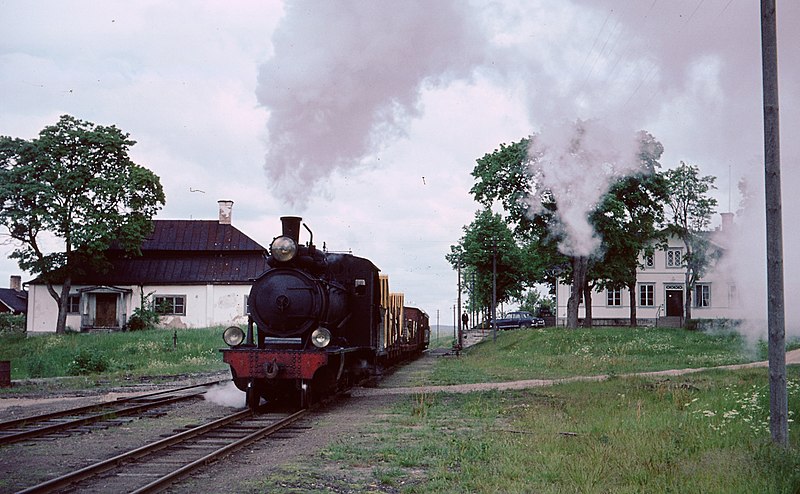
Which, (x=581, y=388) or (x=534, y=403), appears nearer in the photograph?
(x=534, y=403)

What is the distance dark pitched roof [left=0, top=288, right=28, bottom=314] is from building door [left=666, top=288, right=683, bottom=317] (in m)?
53.5

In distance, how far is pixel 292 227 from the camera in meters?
13.9

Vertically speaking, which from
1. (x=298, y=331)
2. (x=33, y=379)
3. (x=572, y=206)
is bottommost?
(x=33, y=379)

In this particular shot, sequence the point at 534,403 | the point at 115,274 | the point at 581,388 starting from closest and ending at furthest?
the point at 534,403 < the point at 581,388 < the point at 115,274

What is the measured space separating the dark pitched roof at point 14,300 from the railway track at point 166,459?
6423 cm

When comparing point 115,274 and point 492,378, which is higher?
point 115,274

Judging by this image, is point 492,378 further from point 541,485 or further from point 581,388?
point 541,485

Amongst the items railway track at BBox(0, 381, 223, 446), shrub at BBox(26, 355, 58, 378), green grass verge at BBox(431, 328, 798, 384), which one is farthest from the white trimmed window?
shrub at BBox(26, 355, 58, 378)

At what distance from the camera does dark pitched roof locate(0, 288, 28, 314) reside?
70.2 meters

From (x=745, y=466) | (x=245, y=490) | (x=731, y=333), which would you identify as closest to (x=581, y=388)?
(x=745, y=466)

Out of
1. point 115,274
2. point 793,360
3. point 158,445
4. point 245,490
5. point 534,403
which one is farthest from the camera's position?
point 115,274

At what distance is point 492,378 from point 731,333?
14.8 m

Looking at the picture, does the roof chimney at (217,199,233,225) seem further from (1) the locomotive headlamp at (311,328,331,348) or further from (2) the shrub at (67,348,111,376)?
(1) the locomotive headlamp at (311,328,331,348)

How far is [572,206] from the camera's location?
34844mm
